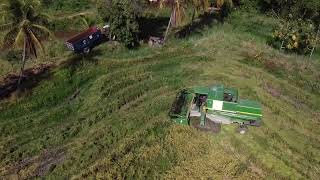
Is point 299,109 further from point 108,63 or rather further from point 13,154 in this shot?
point 13,154

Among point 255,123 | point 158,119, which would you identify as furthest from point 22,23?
point 255,123

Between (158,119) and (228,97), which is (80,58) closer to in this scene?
(158,119)

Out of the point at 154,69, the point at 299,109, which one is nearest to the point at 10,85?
the point at 154,69

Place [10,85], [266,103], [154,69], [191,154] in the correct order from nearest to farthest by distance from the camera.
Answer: [191,154]
[266,103]
[10,85]
[154,69]

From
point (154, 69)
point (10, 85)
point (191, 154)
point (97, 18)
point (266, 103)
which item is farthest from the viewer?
point (97, 18)

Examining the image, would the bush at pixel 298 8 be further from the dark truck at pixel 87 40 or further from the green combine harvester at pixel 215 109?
the dark truck at pixel 87 40

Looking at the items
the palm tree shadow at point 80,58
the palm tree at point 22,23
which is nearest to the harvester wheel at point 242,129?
the palm tree shadow at point 80,58

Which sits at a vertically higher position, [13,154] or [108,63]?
[108,63]

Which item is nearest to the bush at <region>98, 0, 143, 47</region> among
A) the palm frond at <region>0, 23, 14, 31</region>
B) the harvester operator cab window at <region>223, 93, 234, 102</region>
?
the palm frond at <region>0, 23, 14, 31</region>
